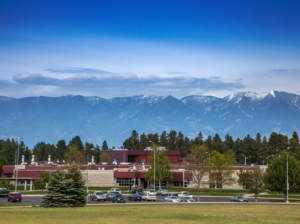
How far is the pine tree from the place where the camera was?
4603 centimetres

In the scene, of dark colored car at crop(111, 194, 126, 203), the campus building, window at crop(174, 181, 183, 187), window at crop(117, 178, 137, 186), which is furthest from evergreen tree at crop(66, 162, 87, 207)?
window at crop(174, 181, 183, 187)

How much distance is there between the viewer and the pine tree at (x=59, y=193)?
46031mm

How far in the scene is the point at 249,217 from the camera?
34844 mm

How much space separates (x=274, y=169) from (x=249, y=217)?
3638 centimetres

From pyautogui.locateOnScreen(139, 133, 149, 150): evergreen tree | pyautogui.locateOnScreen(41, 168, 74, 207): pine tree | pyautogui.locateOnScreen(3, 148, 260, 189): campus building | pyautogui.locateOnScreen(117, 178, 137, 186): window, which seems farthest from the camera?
pyautogui.locateOnScreen(139, 133, 149, 150): evergreen tree

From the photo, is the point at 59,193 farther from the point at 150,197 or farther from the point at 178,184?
the point at 178,184

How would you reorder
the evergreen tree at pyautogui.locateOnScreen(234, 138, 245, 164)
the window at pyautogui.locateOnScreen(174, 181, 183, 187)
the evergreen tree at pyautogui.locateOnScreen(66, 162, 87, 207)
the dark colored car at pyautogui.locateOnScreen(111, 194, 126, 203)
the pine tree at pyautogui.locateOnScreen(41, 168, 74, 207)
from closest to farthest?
1. the pine tree at pyautogui.locateOnScreen(41, 168, 74, 207)
2. the evergreen tree at pyautogui.locateOnScreen(66, 162, 87, 207)
3. the dark colored car at pyautogui.locateOnScreen(111, 194, 126, 203)
4. the window at pyautogui.locateOnScreen(174, 181, 183, 187)
5. the evergreen tree at pyautogui.locateOnScreen(234, 138, 245, 164)

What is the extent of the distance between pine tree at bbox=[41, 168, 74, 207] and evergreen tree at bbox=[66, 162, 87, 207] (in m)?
0.39

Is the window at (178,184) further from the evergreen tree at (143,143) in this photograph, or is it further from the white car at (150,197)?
the evergreen tree at (143,143)

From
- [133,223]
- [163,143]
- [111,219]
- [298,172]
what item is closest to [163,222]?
[133,223]

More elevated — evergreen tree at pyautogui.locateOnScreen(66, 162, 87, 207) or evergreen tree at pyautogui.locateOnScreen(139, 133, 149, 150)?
evergreen tree at pyautogui.locateOnScreen(139, 133, 149, 150)

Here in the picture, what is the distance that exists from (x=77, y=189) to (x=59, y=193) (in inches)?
89.0

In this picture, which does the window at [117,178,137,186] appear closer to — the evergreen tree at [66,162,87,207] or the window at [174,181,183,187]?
the window at [174,181,183,187]

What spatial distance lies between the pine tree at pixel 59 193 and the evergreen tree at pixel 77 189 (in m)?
0.39
